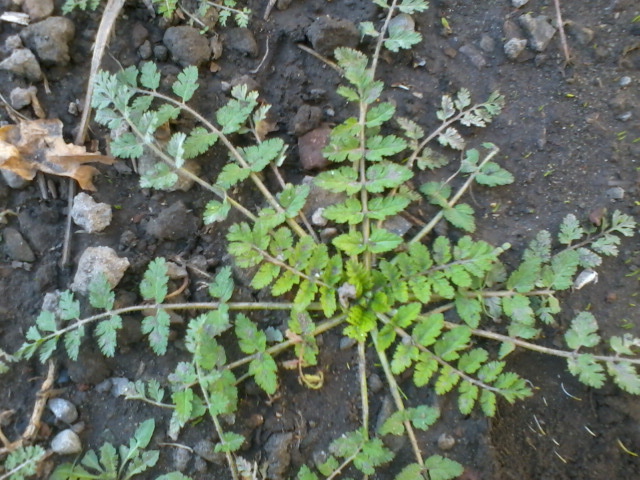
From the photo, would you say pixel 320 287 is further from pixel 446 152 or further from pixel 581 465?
pixel 581 465

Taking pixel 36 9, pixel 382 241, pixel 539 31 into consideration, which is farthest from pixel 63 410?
pixel 539 31

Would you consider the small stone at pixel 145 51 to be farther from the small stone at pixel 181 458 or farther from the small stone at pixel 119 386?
the small stone at pixel 181 458

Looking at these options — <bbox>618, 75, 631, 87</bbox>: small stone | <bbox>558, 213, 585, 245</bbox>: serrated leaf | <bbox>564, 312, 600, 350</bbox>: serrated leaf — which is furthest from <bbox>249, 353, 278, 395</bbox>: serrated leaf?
<bbox>618, 75, 631, 87</bbox>: small stone

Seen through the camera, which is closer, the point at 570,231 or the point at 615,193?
the point at 570,231

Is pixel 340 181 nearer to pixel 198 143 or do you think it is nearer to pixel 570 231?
pixel 198 143

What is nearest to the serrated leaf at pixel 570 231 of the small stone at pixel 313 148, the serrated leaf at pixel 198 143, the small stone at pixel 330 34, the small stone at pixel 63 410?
the small stone at pixel 313 148

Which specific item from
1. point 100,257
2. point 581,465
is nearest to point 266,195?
point 100,257

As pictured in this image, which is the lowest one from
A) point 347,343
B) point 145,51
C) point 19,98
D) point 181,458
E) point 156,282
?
point 181,458
